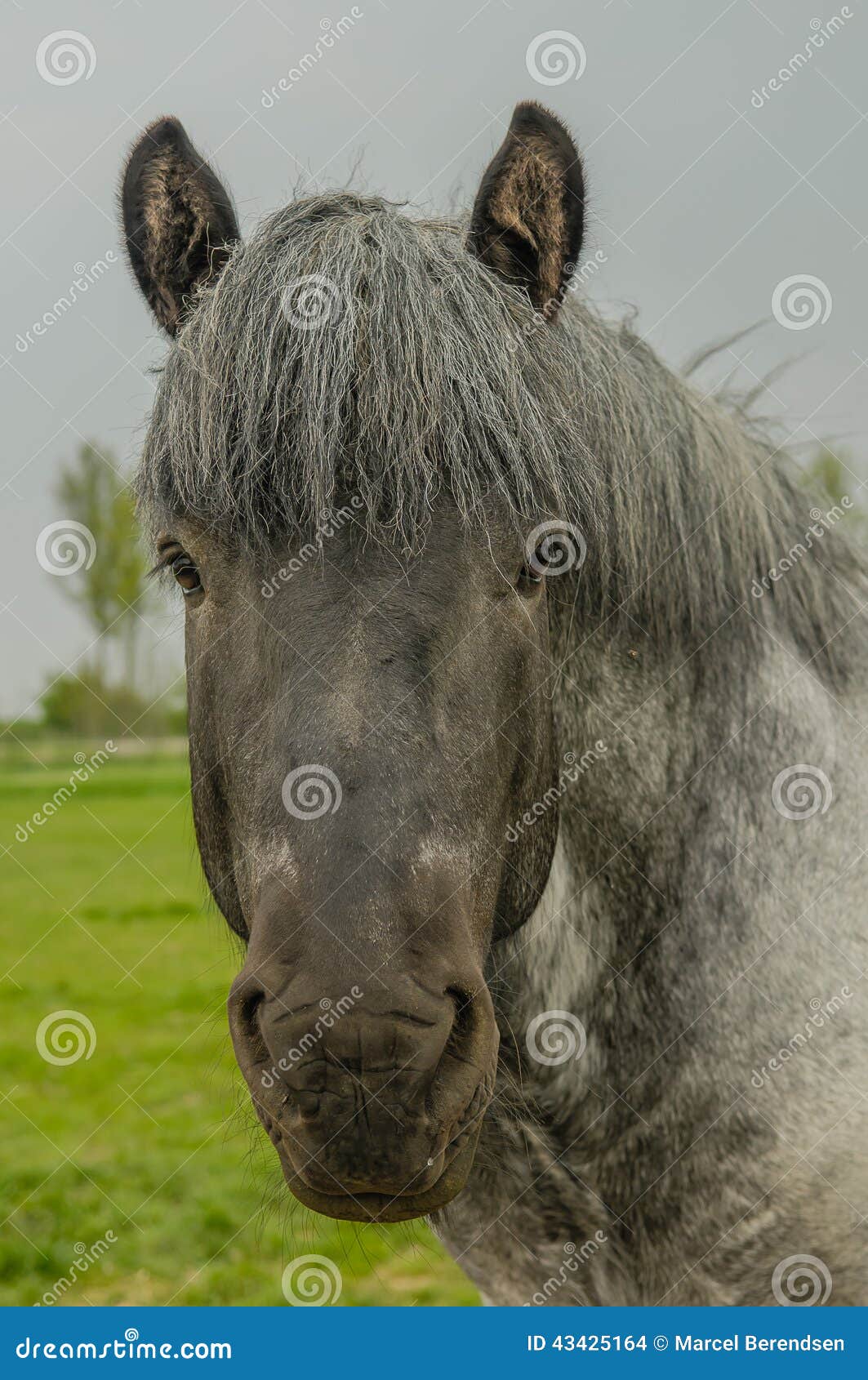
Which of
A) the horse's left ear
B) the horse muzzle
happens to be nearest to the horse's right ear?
the horse's left ear

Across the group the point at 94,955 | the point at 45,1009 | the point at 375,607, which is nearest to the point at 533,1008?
the point at 375,607

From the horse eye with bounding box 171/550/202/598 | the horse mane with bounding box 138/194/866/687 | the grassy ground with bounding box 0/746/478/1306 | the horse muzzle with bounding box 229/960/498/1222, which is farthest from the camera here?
the grassy ground with bounding box 0/746/478/1306

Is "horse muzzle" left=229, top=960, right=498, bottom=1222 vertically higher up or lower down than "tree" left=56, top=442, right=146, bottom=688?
higher up

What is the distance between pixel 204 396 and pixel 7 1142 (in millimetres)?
7341

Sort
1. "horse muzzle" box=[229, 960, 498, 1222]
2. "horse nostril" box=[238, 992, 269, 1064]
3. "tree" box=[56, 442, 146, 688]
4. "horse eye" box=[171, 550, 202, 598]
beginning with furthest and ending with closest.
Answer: "tree" box=[56, 442, 146, 688]
"horse eye" box=[171, 550, 202, 598]
"horse nostril" box=[238, 992, 269, 1064]
"horse muzzle" box=[229, 960, 498, 1222]

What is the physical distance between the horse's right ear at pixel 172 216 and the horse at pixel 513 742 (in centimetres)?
1

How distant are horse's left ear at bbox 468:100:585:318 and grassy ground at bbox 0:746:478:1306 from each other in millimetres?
2178

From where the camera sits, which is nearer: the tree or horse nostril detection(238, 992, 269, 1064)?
horse nostril detection(238, 992, 269, 1064)

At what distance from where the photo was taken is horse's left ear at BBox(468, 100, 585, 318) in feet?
9.50

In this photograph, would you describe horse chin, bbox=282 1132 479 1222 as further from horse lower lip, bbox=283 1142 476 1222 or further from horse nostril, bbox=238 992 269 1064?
horse nostril, bbox=238 992 269 1064

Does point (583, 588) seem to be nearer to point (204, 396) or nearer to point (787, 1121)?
point (204, 396)

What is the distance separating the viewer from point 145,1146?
8.09 meters

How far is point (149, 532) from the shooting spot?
305cm

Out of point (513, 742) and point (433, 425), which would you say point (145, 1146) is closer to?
point (513, 742)
